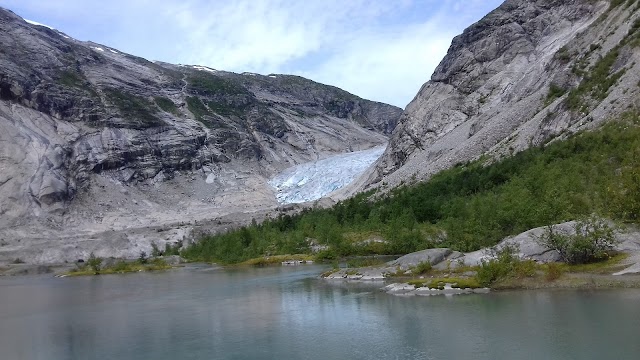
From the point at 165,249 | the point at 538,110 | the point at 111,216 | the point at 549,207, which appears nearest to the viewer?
the point at 549,207

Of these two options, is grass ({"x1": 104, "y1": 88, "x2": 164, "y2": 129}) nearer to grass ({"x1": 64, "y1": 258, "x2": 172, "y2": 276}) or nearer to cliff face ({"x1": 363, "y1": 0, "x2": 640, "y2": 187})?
cliff face ({"x1": 363, "y1": 0, "x2": 640, "y2": 187})

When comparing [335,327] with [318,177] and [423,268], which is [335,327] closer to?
[423,268]

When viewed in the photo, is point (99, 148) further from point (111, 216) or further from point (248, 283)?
point (248, 283)

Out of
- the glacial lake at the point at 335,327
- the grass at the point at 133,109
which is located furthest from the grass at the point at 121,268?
the grass at the point at 133,109

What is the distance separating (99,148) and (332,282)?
120m

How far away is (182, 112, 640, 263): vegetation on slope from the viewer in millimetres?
45812

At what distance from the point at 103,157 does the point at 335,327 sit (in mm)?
133986

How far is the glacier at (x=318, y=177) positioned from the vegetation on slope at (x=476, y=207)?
45.9 metres

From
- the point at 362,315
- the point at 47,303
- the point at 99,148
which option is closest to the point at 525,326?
the point at 362,315

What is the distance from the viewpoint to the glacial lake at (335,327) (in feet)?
74.0

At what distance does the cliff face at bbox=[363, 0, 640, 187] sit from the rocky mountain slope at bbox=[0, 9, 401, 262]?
49.0 m

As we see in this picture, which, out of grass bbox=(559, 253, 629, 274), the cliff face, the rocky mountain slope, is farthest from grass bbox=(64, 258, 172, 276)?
grass bbox=(559, 253, 629, 274)

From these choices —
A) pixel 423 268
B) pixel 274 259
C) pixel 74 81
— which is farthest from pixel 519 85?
pixel 74 81

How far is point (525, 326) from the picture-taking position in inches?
976
